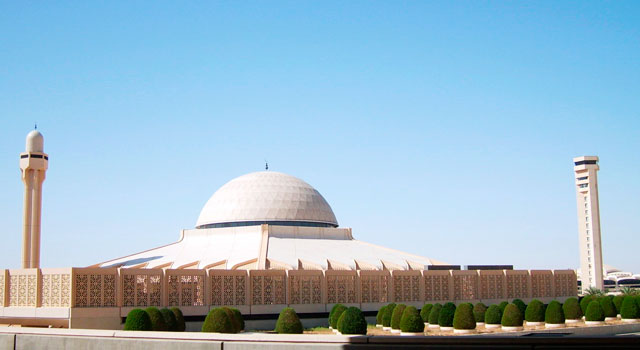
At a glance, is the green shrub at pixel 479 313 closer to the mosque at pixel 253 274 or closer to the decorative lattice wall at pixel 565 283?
the mosque at pixel 253 274

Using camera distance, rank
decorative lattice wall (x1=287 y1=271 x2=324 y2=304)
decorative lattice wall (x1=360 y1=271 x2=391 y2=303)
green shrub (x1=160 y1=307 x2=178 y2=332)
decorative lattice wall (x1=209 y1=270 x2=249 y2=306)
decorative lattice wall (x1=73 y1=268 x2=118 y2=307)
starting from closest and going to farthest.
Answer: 1. green shrub (x1=160 y1=307 x2=178 y2=332)
2. decorative lattice wall (x1=73 y1=268 x2=118 y2=307)
3. decorative lattice wall (x1=209 y1=270 x2=249 y2=306)
4. decorative lattice wall (x1=287 y1=271 x2=324 y2=304)
5. decorative lattice wall (x1=360 y1=271 x2=391 y2=303)

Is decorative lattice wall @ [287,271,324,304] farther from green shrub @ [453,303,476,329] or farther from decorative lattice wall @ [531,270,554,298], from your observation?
decorative lattice wall @ [531,270,554,298]

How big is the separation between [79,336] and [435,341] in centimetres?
621

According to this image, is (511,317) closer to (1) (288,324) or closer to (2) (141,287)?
(1) (288,324)

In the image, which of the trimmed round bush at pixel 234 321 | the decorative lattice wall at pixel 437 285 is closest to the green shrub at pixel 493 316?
the decorative lattice wall at pixel 437 285

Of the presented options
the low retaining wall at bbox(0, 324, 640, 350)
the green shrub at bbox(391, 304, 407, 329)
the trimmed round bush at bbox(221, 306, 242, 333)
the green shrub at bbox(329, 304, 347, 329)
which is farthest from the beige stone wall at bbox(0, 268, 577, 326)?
the low retaining wall at bbox(0, 324, 640, 350)

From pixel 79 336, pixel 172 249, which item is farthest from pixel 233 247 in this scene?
pixel 79 336

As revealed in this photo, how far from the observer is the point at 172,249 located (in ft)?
150

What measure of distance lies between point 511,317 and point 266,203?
73.3ft

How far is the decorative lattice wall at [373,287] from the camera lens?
36000 mm

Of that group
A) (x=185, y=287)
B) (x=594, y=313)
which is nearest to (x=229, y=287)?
(x=185, y=287)

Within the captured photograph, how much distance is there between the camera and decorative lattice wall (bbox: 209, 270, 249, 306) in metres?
31.9

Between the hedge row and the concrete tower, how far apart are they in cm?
4202

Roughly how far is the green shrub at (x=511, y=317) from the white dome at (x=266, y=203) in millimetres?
20824
